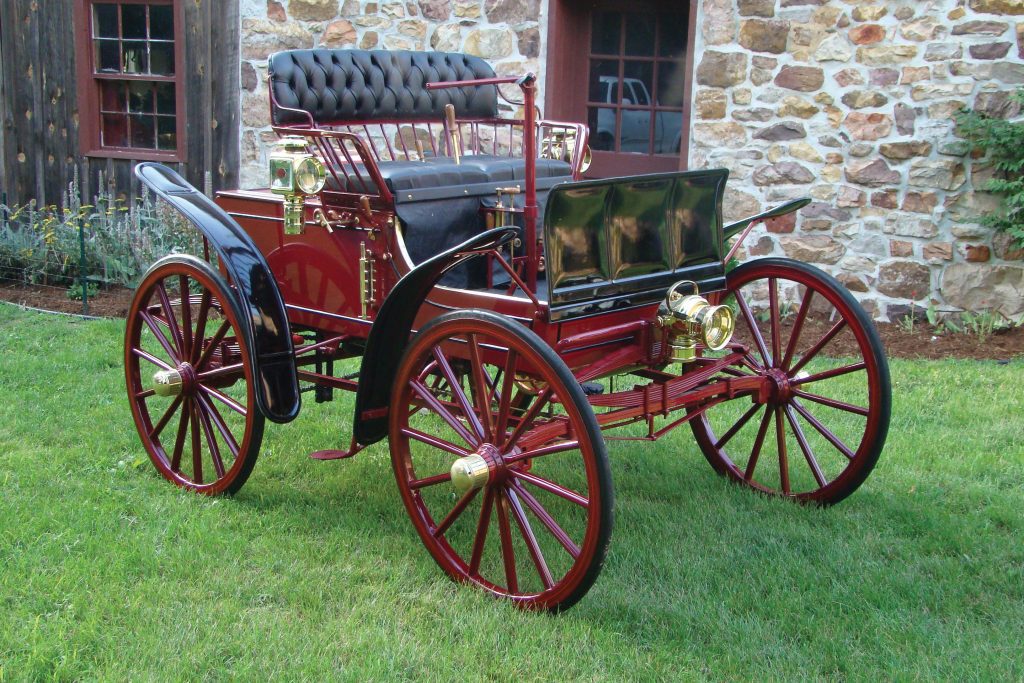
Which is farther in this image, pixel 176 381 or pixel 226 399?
pixel 176 381

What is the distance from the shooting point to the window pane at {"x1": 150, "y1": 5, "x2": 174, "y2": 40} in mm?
8359

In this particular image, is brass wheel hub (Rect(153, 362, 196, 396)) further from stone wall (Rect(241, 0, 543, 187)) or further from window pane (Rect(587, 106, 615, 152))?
window pane (Rect(587, 106, 615, 152))

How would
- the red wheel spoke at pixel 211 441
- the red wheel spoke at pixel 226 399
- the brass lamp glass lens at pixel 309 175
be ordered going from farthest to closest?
the red wheel spoke at pixel 211 441 < the red wheel spoke at pixel 226 399 < the brass lamp glass lens at pixel 309 175

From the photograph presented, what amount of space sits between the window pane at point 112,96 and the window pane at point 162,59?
34 centimetres

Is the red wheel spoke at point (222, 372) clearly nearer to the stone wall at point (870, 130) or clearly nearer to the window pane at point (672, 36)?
the stone wall at point (870, 130)

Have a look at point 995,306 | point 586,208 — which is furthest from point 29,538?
point 995,306

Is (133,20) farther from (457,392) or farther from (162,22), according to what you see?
(457,392)

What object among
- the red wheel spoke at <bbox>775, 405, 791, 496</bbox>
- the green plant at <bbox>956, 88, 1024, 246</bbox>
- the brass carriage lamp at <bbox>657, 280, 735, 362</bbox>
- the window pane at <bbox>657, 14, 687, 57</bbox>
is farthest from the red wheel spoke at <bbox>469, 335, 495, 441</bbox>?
the window pane at <bbox>657, 14, 687, 57</bbox>

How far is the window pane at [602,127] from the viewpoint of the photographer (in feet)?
25.5

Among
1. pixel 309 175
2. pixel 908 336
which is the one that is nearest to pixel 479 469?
pixel 309 175

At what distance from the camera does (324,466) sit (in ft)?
14.6

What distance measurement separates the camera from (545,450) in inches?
118

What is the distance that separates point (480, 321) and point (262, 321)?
99 cm

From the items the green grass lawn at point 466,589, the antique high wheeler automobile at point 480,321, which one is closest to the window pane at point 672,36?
the antique high wheeler automobile at point 480,321
